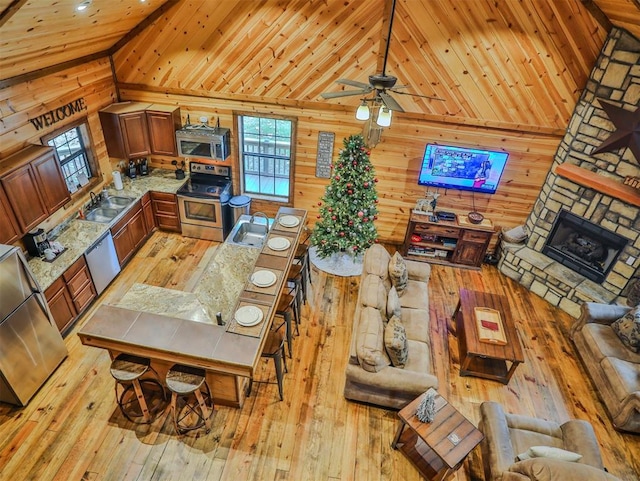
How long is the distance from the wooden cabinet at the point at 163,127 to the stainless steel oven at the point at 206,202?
50 centimetres

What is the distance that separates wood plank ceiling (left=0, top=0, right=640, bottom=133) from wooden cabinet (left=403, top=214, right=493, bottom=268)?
1.64 m

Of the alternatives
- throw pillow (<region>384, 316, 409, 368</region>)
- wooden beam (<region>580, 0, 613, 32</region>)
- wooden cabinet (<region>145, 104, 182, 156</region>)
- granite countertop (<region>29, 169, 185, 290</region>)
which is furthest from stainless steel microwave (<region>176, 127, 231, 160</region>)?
wooden beam (<region>580, 0, 613, 32</region>)

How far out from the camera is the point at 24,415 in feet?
13.7

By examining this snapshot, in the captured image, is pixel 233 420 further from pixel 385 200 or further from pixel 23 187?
pixel 385 200

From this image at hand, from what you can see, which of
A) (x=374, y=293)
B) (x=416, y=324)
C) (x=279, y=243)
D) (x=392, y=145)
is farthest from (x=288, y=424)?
(x=392, y=145)

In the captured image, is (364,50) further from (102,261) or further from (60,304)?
(60,304)

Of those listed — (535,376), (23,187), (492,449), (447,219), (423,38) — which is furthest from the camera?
(447,219)

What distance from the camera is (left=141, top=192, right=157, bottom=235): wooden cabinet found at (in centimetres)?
656

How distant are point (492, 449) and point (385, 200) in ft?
13.6

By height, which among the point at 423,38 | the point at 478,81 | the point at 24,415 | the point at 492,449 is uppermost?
the point at 423,38

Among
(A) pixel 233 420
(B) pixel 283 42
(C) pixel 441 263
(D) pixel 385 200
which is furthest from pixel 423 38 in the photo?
(A) pixel 233 420

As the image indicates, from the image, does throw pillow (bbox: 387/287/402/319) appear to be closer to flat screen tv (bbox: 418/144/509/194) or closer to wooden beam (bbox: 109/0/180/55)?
flat screen tv (bbox: 418/144/509/194)

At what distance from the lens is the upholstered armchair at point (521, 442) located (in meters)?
3.26

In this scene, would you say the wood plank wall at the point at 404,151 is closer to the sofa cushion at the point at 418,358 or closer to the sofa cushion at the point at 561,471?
the sofa cushion at the point at 418,358
